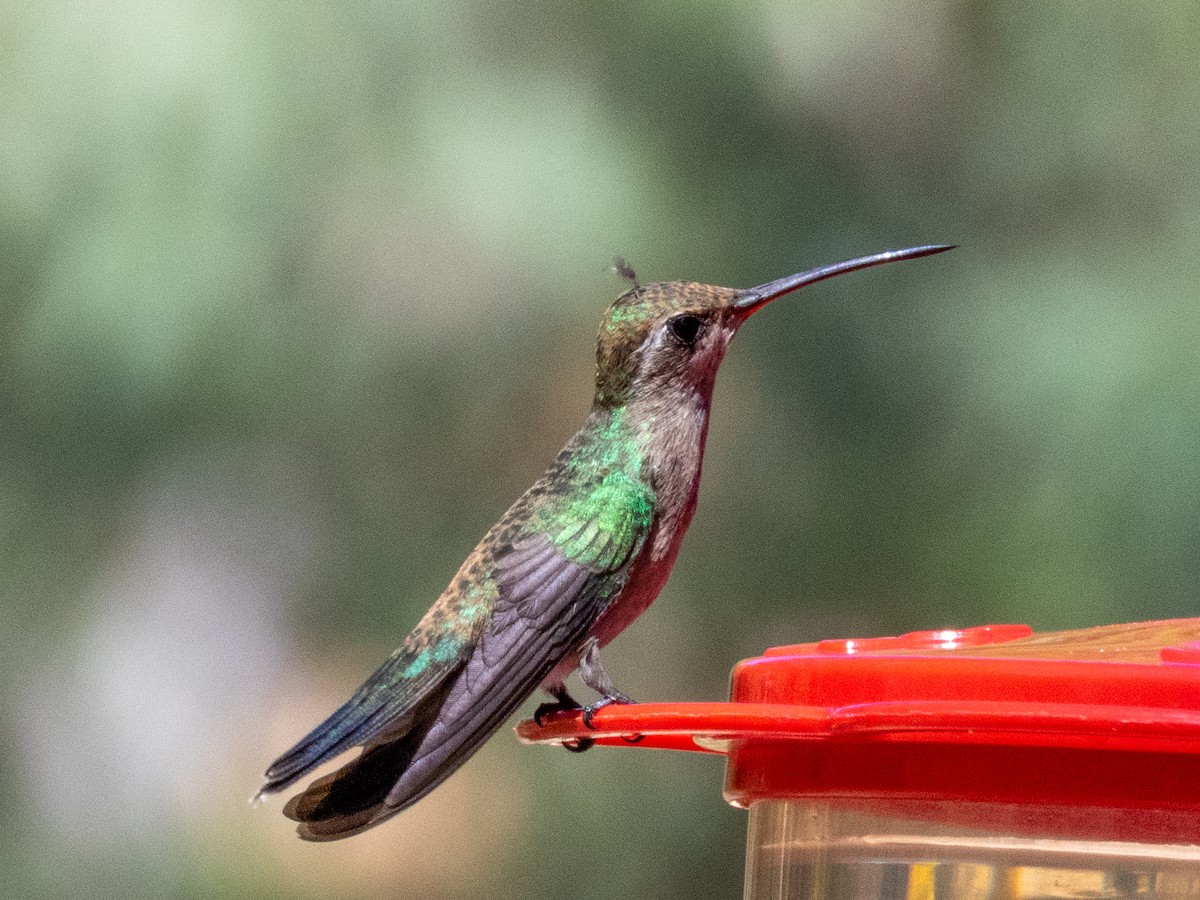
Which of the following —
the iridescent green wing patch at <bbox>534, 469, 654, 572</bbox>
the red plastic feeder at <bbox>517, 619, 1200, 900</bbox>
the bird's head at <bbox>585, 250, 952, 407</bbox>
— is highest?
the bird's head at <bbox>585, 250, 952, 407</bbox>

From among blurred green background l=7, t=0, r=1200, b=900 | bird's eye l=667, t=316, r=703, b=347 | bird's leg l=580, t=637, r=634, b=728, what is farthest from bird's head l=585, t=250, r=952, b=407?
blurred green background l=7, t=0, r=1200, b=900

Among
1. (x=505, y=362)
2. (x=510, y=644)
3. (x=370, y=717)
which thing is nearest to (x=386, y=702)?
(x=370, y=717)

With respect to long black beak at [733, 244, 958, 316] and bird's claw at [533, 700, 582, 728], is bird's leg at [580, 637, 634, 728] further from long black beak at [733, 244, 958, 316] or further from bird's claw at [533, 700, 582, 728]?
long black beak at [733, 244, 958, 316]

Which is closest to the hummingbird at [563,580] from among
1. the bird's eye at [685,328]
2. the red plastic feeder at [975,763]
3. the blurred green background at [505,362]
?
the bird's eye at [685,328]

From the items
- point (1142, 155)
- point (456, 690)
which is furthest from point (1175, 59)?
point (456, 690)

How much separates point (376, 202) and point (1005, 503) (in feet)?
6.63

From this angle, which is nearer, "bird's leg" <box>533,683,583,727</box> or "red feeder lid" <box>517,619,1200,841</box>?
"red feeder lid" <box>517,619,1200,841</box>

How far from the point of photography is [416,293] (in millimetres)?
4520

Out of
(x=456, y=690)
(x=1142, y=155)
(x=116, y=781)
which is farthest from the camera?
(x=1142, y=155)

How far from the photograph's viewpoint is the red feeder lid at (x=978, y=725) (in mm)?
1221

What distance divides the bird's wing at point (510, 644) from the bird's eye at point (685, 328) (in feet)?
0.83

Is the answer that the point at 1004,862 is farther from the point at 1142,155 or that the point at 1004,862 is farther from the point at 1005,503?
the point at 1142,155

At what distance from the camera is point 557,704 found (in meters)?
2.31

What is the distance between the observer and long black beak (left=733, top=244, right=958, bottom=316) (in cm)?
204
